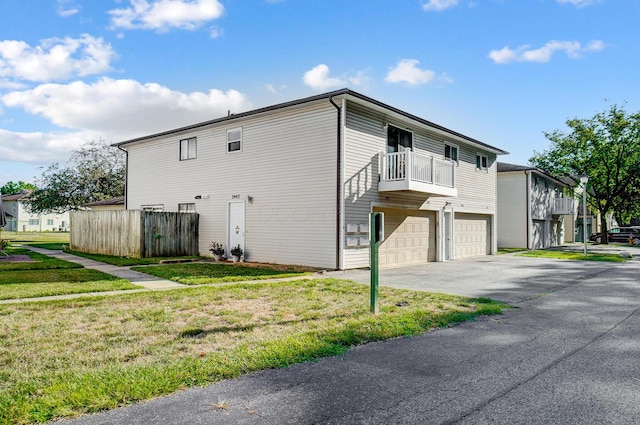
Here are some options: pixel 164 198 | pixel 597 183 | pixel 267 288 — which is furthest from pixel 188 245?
pixel 597 183

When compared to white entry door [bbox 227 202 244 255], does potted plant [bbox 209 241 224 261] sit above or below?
below

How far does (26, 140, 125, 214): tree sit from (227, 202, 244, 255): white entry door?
2388 centimetres

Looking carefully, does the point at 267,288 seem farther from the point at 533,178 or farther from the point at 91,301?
the point at 533,178

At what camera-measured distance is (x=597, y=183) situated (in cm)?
3406

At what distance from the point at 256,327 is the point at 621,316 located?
234 inches

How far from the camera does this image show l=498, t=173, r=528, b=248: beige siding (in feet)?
90.3

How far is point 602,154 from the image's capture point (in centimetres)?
3175

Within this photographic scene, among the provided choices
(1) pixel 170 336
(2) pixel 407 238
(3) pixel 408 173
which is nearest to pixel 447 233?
(2) pixel 407 238

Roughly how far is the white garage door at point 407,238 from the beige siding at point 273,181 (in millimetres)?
2522

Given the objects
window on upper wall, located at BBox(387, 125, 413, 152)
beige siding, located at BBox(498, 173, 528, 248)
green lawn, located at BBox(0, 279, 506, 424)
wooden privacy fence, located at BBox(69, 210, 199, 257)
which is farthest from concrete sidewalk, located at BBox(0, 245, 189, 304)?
beige siding, located at BBox(498, 173, 528, 248)

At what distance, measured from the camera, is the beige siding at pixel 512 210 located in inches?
1084

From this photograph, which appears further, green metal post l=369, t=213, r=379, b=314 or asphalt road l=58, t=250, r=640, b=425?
green metal post l=369, t=213, r=379, b=314

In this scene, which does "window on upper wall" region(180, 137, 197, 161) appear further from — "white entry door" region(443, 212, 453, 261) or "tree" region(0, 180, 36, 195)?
"tree" region(0, 180, 36, 195)

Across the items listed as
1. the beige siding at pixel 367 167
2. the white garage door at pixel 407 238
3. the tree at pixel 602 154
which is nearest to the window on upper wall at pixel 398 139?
the beige siding at pixel 367 167
